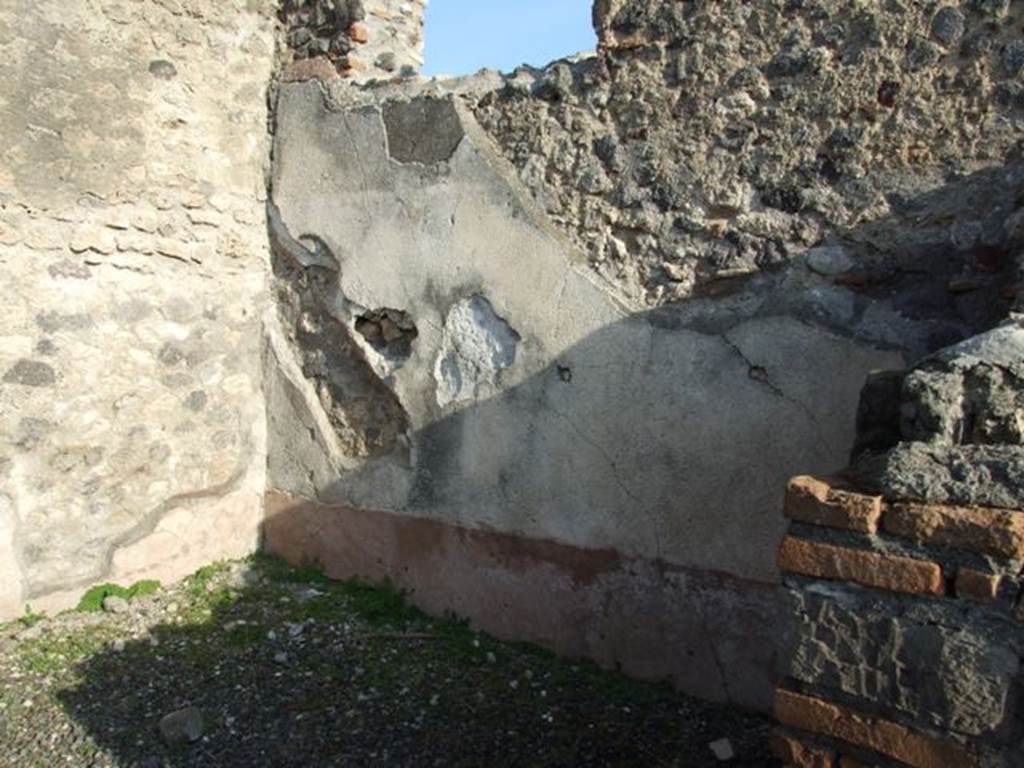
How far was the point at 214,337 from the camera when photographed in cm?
396

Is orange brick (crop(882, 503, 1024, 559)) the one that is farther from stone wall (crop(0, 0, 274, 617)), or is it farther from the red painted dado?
stone wall (crop(0, 0, 274, 617))

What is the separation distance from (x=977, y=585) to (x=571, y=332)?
175 cm

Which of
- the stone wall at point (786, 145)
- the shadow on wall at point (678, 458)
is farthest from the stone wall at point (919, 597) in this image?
the stone wall at point (786, 145)

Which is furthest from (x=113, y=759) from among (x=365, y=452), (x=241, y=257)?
(x=241, y=257)

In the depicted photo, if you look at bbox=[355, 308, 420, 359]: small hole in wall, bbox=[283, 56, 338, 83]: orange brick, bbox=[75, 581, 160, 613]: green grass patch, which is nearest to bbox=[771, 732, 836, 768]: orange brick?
bbox=[355, 308, 420, 359]: small hole in wall

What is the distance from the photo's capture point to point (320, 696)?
301cm

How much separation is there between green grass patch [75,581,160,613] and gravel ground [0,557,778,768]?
4 centimetres

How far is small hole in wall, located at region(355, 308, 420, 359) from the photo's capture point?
3635mm

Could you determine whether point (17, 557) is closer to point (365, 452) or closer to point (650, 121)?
point (365, 452)

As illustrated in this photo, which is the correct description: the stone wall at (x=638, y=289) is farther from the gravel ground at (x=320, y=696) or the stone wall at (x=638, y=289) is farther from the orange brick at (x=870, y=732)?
the orange brick at (x=870, y=732)

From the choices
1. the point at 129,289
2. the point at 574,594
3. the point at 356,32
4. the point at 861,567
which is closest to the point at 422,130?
the point at 356,32

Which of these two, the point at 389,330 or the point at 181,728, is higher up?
the point at 389,330

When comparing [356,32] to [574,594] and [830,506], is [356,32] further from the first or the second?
[830,506]

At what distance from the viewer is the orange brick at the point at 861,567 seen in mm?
1603
